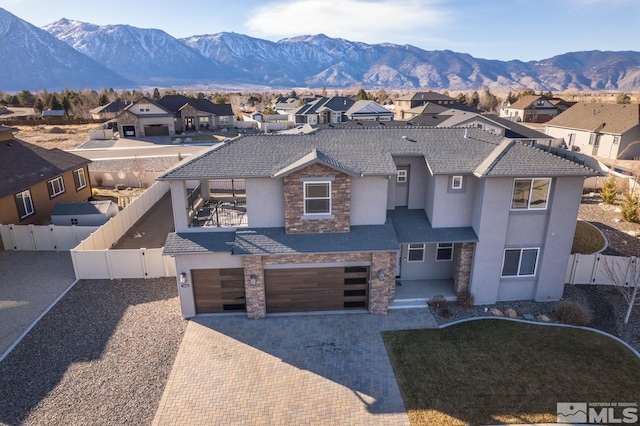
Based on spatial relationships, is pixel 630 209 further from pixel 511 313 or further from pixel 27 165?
pixel 27 165

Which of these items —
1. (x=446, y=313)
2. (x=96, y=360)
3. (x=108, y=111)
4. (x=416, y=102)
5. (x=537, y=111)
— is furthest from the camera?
(x=108, y=111)

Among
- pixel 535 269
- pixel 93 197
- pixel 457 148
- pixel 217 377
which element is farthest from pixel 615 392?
pixel 93 197

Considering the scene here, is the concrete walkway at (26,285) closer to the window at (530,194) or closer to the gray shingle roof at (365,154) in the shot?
the gray shingle roof at (365,154)

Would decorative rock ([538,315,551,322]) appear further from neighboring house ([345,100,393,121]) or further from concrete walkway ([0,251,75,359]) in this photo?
neighboring house ([345,100,393,121])

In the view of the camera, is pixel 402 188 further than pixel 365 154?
Yes

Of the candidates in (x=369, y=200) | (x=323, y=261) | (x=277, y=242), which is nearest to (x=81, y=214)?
(x=277, y=242)

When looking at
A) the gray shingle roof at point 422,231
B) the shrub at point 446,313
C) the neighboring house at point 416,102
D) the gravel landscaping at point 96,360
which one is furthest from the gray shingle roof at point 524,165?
the neighboring house at point 416,102

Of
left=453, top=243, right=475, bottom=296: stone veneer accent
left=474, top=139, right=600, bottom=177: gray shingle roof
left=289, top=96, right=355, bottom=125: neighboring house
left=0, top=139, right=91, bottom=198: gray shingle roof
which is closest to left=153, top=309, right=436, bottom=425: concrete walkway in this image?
left=453, top=243, right=475, bottom=296: stone veneer accent
